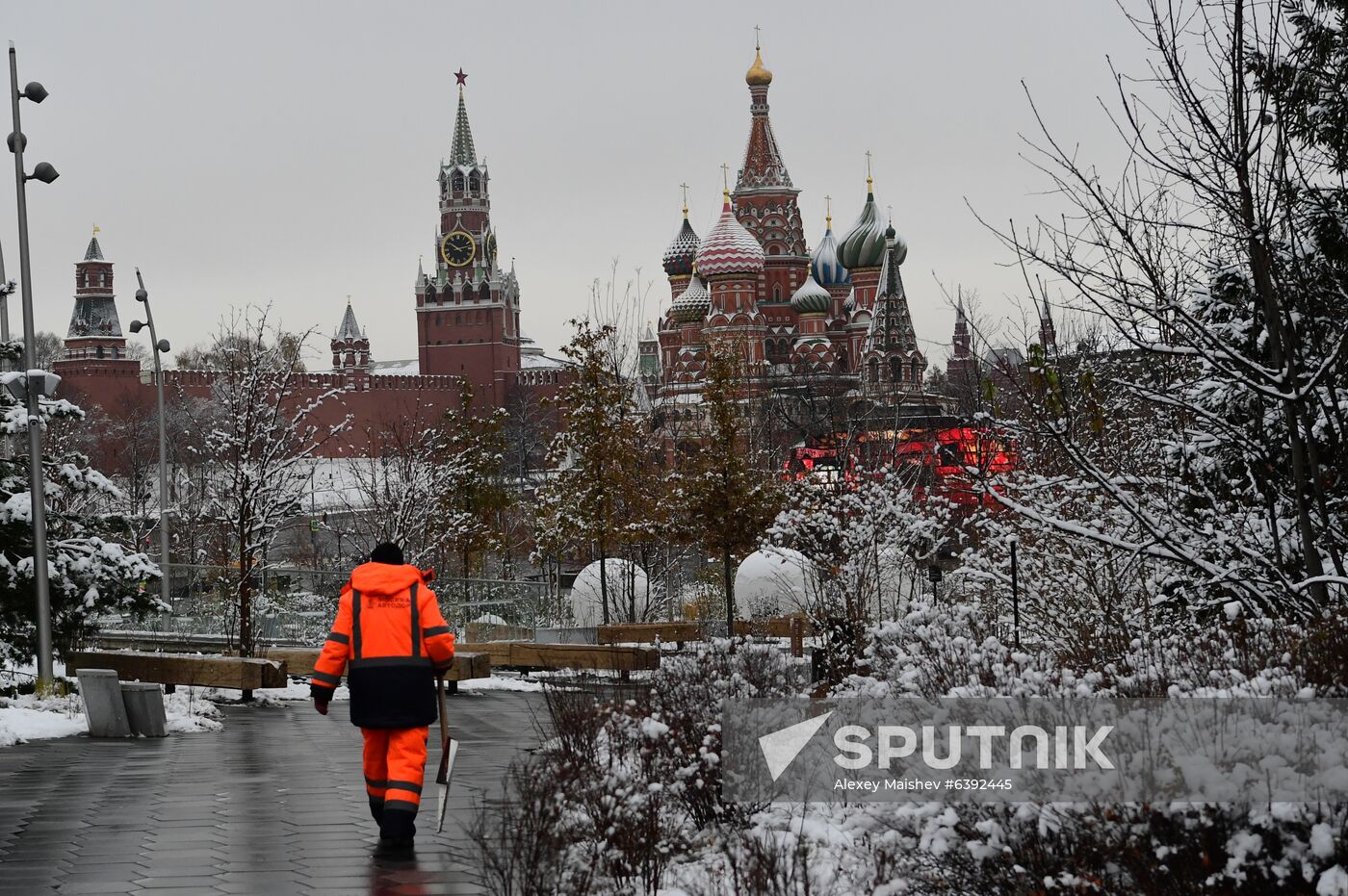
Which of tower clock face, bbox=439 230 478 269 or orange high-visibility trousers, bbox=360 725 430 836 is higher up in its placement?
tower clock face, bbox=439 230 478 269

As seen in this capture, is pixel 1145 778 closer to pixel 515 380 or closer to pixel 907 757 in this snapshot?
pixel 907 757

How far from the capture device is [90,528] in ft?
56.5

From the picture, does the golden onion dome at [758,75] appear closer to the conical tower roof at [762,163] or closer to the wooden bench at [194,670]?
the conical tower roof at [762,163]

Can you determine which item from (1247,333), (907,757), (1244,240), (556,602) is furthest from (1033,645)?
(556,602)

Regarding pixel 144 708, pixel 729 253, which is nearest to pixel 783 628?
pixel 144 708

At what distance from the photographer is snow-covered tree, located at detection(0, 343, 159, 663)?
1620 cm

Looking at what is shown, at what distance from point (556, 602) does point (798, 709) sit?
68.9 feet

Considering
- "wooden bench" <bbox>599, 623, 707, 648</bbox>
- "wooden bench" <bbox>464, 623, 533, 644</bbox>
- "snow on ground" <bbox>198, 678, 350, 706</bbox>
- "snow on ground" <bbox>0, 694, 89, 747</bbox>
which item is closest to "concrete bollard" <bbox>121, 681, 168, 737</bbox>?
"snow on ground" <bbox>0, 694, 89, 747</bbox>

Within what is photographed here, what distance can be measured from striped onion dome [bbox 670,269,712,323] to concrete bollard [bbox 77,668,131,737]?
240 feet

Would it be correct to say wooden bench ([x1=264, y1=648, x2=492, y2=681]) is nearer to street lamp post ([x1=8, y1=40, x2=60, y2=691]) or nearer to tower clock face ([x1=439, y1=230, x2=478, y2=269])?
street lamp post ([x1=8, y1=40, x2=60, y2=691])

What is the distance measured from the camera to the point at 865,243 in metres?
89.6

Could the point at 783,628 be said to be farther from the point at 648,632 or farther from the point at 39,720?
the point at 39,720

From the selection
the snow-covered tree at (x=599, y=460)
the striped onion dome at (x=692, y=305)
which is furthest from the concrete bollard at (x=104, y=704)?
the striped onion dome at (x=692, y=305)

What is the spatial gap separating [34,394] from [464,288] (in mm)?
125337
